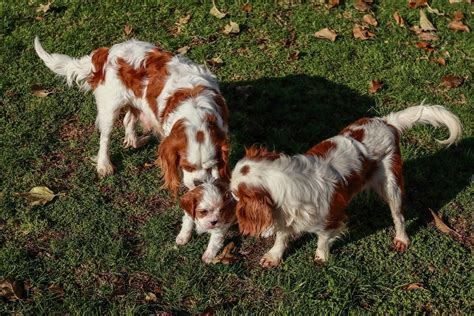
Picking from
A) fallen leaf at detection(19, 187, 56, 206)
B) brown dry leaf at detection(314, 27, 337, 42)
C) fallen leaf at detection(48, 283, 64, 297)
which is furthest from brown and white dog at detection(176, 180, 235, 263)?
brown dry leaf at detection(314, 27, 337, 42)

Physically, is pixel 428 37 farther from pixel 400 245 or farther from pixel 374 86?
pixel 400 245

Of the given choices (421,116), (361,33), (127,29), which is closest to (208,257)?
(421,116)

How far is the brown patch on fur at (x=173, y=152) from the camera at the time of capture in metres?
4.38

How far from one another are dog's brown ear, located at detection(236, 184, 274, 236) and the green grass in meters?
0.94

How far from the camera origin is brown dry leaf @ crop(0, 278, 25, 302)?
4559 mm

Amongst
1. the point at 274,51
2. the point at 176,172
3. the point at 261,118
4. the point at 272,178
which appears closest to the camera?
the point at 272,178

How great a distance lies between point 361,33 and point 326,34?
47cm

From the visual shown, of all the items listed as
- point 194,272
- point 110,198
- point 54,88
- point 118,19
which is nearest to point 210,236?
point 194,272

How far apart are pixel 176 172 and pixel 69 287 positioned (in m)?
1.35

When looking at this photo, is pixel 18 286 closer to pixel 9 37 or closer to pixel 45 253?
pixel 45 253

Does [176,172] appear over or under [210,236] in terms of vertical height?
over

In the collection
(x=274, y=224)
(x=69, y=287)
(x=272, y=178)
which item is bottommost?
(x=69, y=287)

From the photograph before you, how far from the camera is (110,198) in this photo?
555 cm

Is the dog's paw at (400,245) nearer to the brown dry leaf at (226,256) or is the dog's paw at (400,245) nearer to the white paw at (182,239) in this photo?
the brown dry leaf at (226,256)
